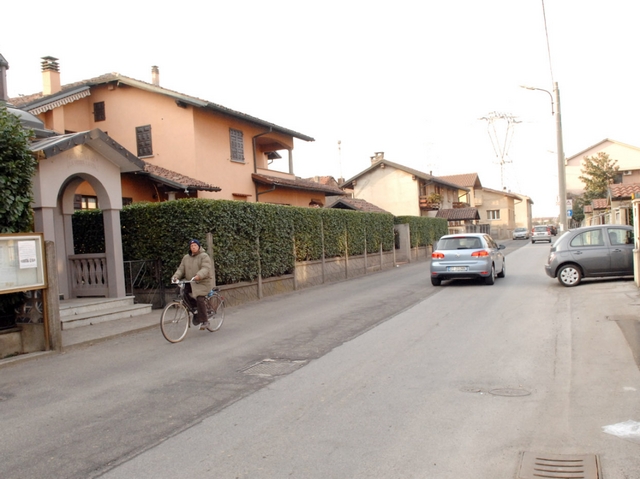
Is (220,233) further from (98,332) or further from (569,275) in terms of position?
(569,275)

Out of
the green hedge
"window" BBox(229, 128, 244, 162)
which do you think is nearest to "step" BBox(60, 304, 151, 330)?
the green hedge

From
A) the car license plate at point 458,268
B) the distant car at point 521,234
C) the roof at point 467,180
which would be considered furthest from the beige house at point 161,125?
the roof at point 467,180

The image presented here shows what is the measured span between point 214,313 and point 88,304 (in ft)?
10.2

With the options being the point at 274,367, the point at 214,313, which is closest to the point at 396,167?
the point at 214,313

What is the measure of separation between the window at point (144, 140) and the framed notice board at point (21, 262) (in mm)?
15323

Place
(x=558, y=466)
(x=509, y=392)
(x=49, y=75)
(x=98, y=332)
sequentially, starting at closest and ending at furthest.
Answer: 1. (x=558, y=466)
2. (x=509, y=392)
3. (x=98, y=332)
4. (x=49, y=75)

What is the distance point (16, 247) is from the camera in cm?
864

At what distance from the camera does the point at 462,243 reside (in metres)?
17.2

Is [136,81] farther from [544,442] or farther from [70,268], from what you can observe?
[544,442]

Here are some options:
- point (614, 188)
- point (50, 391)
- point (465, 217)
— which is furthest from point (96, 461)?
point (465, 217)

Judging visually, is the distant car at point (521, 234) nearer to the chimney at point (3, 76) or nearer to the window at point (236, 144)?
the window at point (236, 144)

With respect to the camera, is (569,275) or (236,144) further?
(236,144)

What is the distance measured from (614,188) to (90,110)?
2547cm

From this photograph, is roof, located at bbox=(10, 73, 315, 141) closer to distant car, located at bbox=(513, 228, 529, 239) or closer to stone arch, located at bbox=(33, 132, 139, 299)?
stone arch, located at bbox=(33, 132, 139, 299)
